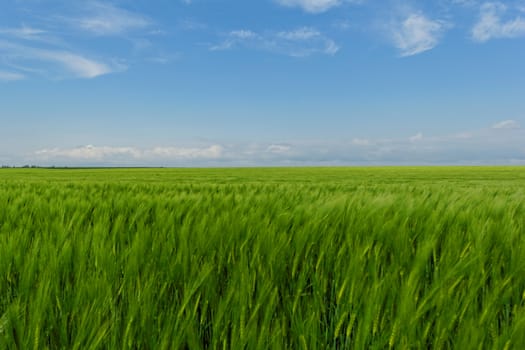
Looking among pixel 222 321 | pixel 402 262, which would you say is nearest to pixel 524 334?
pixel 402 262

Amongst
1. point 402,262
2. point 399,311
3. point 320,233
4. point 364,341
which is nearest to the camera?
point 364,341

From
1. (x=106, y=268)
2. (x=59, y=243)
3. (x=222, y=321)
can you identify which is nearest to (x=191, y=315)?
(x=222, y=321)

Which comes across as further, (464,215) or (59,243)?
(464,215)

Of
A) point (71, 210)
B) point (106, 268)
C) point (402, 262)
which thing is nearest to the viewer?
point (106, 268)

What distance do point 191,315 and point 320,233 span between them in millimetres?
793

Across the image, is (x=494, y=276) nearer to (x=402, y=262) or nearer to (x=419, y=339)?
(x=402, y=262)

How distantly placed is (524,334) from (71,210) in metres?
2.46

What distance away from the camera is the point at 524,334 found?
84 cm

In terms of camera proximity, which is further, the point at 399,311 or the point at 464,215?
the point at 464,215

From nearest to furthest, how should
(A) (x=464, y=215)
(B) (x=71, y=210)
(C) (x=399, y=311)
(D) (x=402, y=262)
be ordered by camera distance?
(C) (x=399, y=311), (D) (x=402, y=262), (A) (x=464, y=215), (B) (x=71, y=210)

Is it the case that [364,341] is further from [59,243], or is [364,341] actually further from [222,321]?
[59,243]

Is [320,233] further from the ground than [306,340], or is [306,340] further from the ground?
[320,233]

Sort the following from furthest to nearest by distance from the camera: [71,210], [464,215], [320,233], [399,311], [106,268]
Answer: [71,210], [464,215], [320,233], [106,268], [399,311]

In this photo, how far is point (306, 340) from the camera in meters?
0.87
